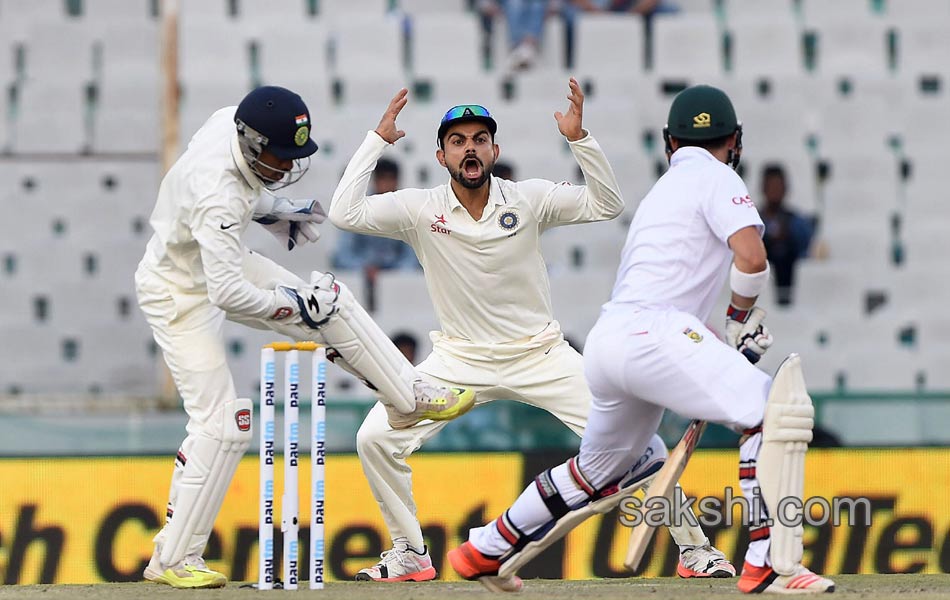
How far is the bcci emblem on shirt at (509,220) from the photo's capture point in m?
6.12

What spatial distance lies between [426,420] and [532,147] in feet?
15.1

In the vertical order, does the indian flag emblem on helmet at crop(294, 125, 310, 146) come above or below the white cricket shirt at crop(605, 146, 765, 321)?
above

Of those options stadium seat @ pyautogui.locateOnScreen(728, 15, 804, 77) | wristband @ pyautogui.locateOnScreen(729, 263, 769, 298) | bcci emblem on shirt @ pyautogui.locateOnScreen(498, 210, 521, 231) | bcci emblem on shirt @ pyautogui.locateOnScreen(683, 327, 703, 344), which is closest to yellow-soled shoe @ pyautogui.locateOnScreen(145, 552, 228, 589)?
bcci emblem on shirt @ pyautogui.locateOnScreen(498, 210, 521, 231)

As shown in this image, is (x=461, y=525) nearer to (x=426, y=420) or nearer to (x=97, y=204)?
(x=426, y=420)

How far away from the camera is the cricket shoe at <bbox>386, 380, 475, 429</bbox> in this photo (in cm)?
584

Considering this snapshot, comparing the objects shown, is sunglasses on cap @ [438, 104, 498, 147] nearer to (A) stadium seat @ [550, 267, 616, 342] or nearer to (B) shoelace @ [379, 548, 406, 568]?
(B) shoelace @ [379, 548, 406, 568]

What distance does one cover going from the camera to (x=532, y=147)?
10422 millimetres

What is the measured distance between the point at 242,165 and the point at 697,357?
1.84 metres

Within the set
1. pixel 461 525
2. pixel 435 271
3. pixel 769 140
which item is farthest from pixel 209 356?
pixel 769 140

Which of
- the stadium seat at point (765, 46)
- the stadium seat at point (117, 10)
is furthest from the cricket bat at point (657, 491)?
the stadium seat at point (117, 10)

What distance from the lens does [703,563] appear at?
614 cm

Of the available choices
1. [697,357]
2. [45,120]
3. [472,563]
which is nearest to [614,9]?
[45,120]

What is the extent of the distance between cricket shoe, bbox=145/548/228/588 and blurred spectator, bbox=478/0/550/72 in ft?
18.6

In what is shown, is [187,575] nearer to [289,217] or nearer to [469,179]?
[289,217]
